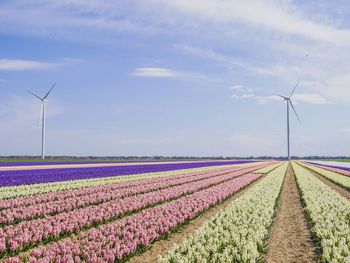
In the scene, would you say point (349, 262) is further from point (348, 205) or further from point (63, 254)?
point (348, 205)

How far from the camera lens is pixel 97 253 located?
7.83 m

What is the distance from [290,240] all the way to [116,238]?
20.8ft

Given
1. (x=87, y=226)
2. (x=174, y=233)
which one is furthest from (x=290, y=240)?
(x=87, y=226)

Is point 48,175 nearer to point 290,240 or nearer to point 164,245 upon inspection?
point 164,245

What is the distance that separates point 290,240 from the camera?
34.2ft

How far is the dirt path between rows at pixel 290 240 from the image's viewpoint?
28.6 feet

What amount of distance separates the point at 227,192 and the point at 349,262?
12.6m

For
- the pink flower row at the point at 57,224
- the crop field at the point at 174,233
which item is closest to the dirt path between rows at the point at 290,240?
the crop field at the point at 174,233

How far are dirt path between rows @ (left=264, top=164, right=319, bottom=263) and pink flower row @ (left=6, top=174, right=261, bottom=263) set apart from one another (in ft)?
12.3

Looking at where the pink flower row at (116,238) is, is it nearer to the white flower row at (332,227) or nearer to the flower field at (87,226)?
the flower field at (87,226)

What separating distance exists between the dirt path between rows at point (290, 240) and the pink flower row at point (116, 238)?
3.75 meters

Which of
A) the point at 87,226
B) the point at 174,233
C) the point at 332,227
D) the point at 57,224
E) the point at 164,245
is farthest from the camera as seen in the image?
the point at 87,226

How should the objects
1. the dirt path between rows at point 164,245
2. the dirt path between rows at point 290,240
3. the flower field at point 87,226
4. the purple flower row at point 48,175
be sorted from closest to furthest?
the flower field at point 87,226, the dirt path between rows at point 164,245, the dirt path between rows at point 290,240, the purple flower row at point 48,175

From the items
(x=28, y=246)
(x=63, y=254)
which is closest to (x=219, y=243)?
(x=63, y=254)
